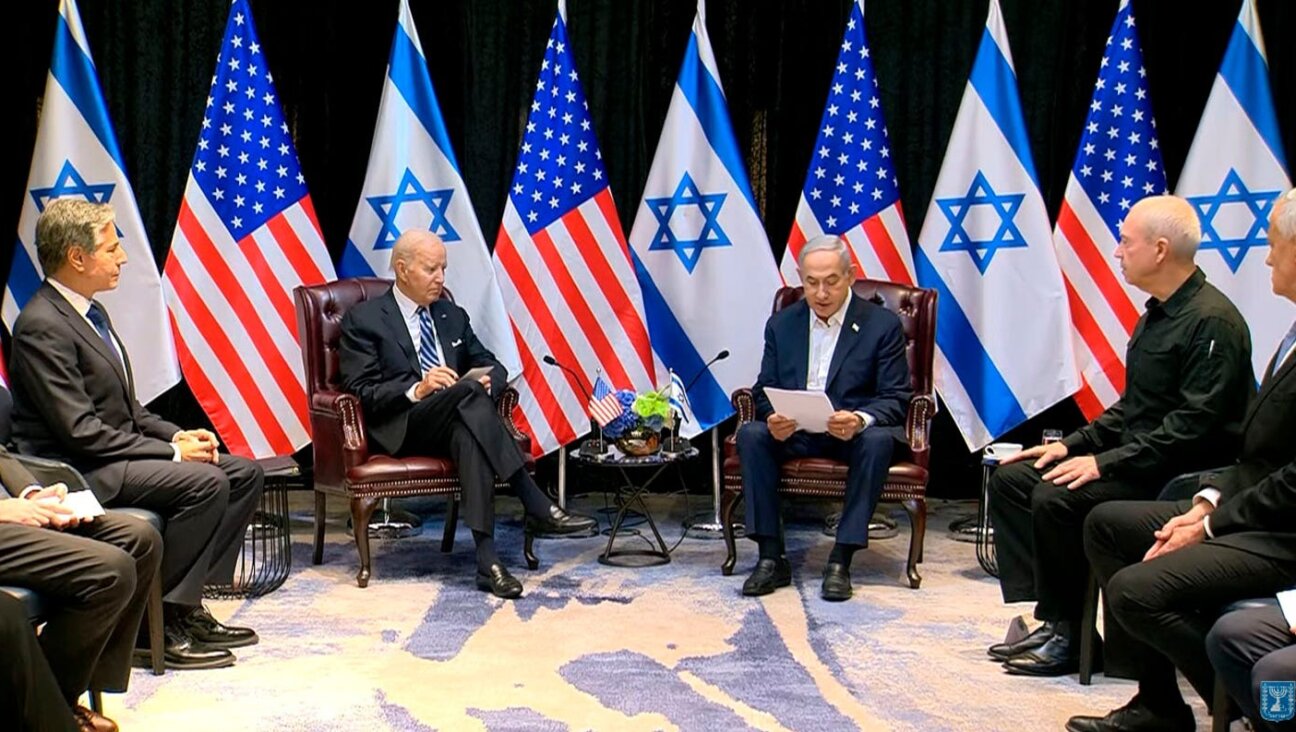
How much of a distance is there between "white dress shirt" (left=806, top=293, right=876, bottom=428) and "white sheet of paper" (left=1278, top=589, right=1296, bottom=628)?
257cm

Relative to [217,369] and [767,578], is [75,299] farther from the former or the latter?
[767,578]

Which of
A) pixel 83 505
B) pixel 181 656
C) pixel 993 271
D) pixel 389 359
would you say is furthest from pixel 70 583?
pixel 993 271

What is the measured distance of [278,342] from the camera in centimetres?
618

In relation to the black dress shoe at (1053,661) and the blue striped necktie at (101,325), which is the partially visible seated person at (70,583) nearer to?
the blue striped necktie at (101,325)

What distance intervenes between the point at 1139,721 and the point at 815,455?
1.93m

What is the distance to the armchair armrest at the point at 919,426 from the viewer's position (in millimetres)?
5367

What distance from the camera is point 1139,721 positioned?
364 cm

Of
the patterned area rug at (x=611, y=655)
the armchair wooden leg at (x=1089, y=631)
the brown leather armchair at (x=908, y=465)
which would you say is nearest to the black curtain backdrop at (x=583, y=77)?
the brown leather armchair at (x=908, y=465)

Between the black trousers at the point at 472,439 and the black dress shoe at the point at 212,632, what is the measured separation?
1.02 metres

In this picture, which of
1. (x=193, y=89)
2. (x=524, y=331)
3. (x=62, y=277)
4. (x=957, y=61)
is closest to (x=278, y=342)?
(x=524, y=331)

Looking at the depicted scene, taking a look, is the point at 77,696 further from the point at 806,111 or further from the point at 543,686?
the point at 806,111

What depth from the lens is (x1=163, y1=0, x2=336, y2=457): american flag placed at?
6137mm

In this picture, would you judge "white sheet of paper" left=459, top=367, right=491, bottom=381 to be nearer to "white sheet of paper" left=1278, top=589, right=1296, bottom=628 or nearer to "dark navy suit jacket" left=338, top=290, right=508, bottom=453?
"dark navy suit jacket" left=338, top=290, right=508, bottom=453

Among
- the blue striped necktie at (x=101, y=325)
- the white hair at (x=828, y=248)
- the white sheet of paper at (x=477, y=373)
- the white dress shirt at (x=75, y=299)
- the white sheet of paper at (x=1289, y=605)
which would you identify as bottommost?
the white sheet of paper at (x=1289, y=605)
